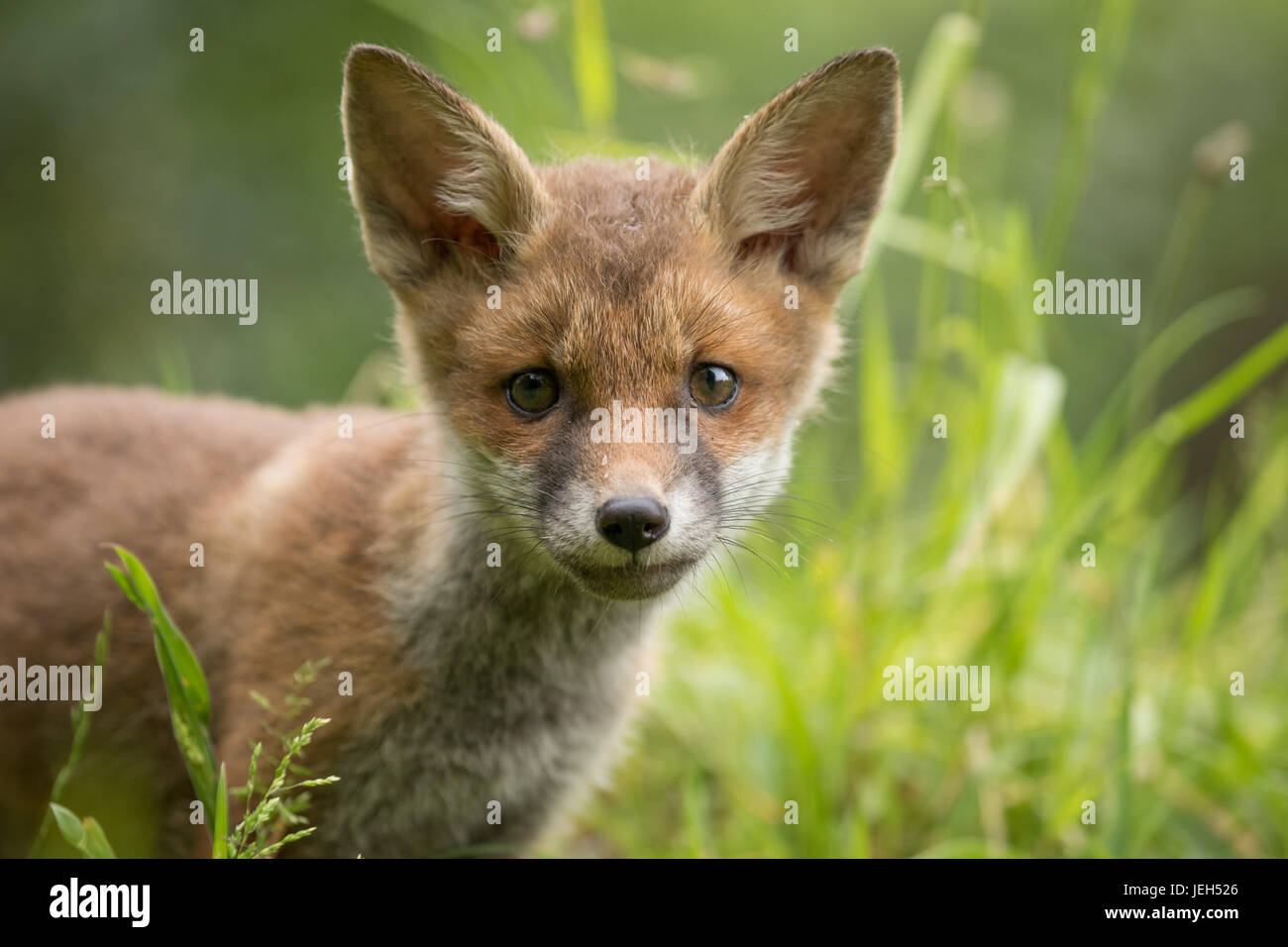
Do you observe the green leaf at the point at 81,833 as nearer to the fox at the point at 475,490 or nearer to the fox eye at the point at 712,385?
the fox at the point at 475,490

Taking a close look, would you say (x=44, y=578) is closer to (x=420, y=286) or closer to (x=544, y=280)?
(x=420, y=286)

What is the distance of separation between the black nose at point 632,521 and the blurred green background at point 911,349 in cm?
86

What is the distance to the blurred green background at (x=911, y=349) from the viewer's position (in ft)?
13.6

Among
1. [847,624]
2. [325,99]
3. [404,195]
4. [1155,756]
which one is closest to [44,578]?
[404,195]

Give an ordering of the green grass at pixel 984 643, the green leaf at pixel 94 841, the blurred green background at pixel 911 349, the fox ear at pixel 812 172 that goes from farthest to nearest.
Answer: the blurred green background at pixel 911 349, the green grass at pixel 984 643, the fox ear at pixel 812 172, the green leaf at pixel 94 841

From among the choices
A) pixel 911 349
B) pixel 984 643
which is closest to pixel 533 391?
pixel 984 643

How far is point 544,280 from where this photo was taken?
10.6 feet

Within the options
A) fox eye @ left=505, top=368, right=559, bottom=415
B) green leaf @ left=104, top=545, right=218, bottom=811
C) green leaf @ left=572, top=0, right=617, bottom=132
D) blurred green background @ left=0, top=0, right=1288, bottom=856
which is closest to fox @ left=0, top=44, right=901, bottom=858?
fox eye @ left=505, top=368, right=559, bottom=415

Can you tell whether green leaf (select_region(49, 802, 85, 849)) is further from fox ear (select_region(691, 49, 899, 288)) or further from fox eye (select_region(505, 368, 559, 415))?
fox ear (select_region(691, 49, 899, 288))

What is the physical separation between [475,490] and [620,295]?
760 mm

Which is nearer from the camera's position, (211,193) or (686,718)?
(686,718)

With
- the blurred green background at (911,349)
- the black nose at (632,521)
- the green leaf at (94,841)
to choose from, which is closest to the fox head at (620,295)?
the black nose at (632,521)

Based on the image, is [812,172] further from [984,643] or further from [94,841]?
[94,841]
